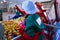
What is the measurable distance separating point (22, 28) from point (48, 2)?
611mm

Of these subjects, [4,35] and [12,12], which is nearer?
[4,35]

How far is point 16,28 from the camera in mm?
1197

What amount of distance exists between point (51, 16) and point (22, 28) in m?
0.41

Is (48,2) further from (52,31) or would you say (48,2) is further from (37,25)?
(37,25)

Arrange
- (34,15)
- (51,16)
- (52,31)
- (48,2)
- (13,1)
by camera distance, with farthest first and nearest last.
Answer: (13,1) → (48,2) → (51,16) → (52,31) → (34,15)

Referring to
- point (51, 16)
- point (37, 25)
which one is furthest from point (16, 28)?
point (51, 16)

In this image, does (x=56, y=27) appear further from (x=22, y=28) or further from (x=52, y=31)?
(x=22, y=28)

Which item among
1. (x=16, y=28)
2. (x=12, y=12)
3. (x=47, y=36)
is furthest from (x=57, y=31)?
(x=12, y=12)

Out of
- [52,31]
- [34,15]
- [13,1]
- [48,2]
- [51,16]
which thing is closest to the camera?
[34,15]

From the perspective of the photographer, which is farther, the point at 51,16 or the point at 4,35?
the point at 51,16

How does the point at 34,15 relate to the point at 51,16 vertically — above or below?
above

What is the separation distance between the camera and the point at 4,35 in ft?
4.06

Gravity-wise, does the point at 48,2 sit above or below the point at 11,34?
above

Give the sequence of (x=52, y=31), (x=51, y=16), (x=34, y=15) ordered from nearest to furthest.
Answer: (x=34, y=15) → (x=52, y=31) → (x=51, y=16)
